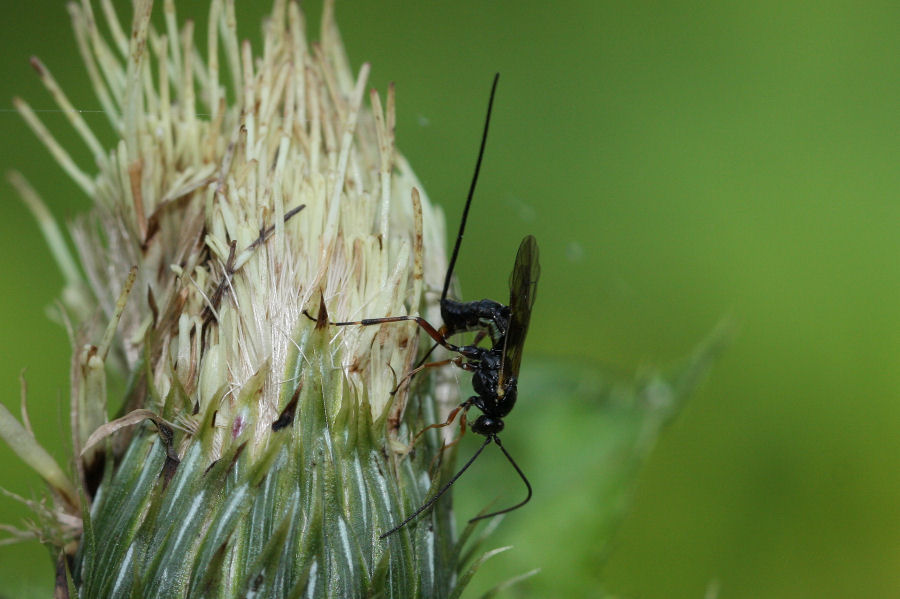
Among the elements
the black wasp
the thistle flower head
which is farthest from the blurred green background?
the thistle flower head

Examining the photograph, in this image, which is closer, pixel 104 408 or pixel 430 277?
pixel 104 408

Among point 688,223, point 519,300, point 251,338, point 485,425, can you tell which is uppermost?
point 688,223

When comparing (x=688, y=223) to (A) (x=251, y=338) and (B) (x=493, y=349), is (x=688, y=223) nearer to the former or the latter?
(B) (x=493, y=349)

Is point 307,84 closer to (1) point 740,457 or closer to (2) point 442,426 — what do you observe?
(2) point 442,426

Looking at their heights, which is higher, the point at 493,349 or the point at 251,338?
the point at 493,349

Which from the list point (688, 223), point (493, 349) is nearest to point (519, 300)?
point (493, 349)

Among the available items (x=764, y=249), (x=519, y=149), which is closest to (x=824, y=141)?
(x=764, y=249)
